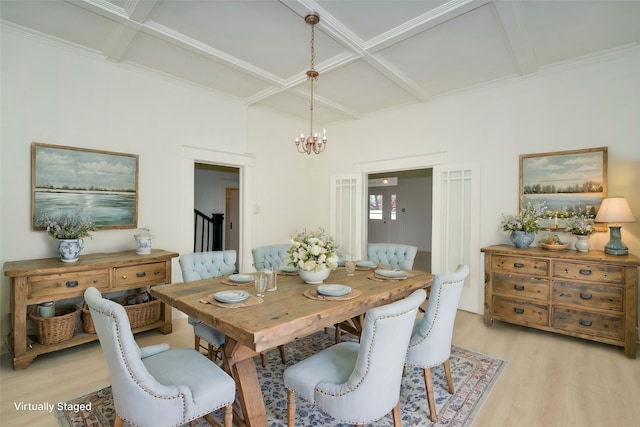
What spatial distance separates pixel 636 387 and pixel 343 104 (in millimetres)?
4260

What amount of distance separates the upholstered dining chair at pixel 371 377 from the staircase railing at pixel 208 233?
18.2 ft

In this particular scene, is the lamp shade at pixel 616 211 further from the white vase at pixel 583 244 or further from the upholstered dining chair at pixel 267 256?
the upholstered dining chair at pixel 267 256

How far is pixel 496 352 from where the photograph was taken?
295 centimetres

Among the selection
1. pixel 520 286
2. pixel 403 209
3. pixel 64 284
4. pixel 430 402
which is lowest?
pixel 430 402

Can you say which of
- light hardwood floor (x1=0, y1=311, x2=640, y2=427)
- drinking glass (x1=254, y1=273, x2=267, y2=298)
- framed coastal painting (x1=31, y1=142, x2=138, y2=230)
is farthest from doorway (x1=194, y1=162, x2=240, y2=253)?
drinking glass (x1=254, y1=273, x2=267, y2=298)

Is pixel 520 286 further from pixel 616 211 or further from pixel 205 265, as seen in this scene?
pixel 205 265

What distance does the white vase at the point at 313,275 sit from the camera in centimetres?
239

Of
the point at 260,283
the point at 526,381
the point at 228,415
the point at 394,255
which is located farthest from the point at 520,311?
the point at 228,415

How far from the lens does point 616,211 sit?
293 centimetres

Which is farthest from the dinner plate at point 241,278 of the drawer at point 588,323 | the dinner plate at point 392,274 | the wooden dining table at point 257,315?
the drawer at point 588,323

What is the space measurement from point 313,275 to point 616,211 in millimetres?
2902

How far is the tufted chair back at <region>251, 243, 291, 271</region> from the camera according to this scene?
3.25m

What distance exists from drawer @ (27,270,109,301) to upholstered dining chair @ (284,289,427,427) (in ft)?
7.26

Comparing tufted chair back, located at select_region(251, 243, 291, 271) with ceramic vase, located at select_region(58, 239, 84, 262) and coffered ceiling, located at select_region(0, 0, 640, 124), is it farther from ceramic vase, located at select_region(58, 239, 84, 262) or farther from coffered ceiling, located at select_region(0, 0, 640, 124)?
coffered ceiling, located at select_region(0, 0, 640, 124)
